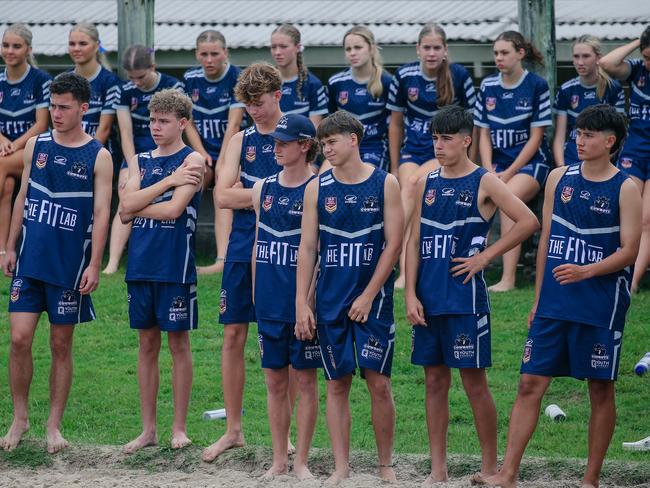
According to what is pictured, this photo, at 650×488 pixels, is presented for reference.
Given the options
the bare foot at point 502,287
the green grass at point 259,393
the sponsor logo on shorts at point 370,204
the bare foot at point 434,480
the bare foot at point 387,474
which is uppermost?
the sponsor logo on shorts at point 370,204

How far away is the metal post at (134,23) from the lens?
1330 cm

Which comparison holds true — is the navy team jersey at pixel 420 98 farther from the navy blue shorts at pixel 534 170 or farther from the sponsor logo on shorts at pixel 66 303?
the sponsor logo on shorts at pixel 66 303

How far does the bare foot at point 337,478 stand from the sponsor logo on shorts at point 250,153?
221 cm

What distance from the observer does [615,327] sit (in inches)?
275

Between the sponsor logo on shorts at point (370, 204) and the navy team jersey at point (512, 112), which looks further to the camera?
the navy team jersey at point (512, 112)

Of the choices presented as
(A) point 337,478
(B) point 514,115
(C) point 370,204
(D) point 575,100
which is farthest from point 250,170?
(D) point 575,100

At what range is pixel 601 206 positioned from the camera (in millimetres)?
7020

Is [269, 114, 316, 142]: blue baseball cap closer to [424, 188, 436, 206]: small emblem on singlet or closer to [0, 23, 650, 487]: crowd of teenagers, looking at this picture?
[0, 23, 650, 487]: crowd of teenagers

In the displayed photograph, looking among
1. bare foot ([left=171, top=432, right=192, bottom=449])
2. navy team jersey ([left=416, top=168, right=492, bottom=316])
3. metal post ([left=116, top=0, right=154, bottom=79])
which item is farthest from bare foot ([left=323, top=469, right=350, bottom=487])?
metal post ([left=116, top=0, right=154, bottom=79])

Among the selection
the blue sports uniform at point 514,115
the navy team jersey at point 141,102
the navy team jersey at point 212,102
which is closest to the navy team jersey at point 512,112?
the blue sports uniform at point 514,115

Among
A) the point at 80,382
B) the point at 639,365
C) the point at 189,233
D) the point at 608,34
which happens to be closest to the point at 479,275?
the point at 189,233

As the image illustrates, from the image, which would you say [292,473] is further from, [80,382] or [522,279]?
[522,279]

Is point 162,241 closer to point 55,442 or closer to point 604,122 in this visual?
point 55,442

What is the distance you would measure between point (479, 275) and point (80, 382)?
3992 mm
